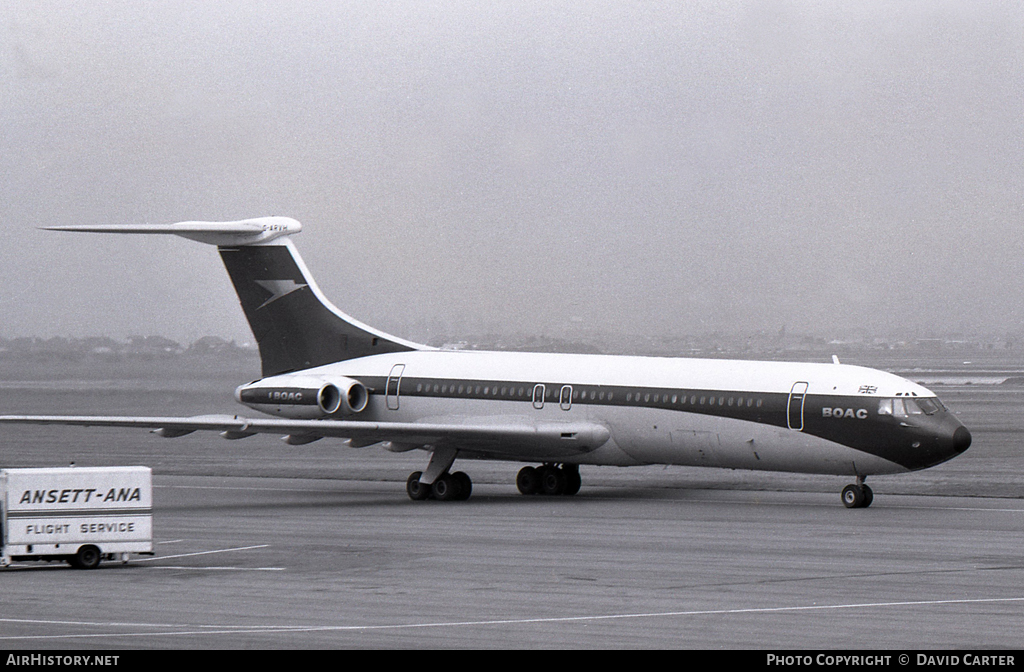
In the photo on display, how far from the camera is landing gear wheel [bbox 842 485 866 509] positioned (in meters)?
29.8

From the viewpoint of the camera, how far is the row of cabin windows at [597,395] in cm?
3077

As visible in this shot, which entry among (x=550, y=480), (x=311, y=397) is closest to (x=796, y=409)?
(x=550, y=480)

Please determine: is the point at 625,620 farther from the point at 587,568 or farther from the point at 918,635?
the point at 587,568

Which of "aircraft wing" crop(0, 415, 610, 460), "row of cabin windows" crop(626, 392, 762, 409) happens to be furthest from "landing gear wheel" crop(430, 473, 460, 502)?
"row of cabin windows" crop(626, 392, 762, 409)

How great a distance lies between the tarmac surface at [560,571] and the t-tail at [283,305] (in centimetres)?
346

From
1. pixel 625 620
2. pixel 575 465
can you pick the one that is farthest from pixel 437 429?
pixel 625 620

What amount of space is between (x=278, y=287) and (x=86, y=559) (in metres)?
16.6

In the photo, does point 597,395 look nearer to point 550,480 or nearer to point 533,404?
point 533,404

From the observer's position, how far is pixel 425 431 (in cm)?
3216

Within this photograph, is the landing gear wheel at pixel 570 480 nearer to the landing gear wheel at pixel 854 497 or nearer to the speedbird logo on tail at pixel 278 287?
the landing gear wheel at pixel 854 497

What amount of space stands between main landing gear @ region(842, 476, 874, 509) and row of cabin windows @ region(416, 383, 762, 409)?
2486 millimetres

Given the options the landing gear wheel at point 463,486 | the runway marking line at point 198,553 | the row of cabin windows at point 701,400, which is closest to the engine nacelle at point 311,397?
the landing gear wheel at point 463,486

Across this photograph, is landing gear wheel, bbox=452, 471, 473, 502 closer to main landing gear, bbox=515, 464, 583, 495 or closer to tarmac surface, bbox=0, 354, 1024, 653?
tarmac surface, bbox=0, 354, 1024, 653

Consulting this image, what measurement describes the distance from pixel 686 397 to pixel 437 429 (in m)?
5.47
